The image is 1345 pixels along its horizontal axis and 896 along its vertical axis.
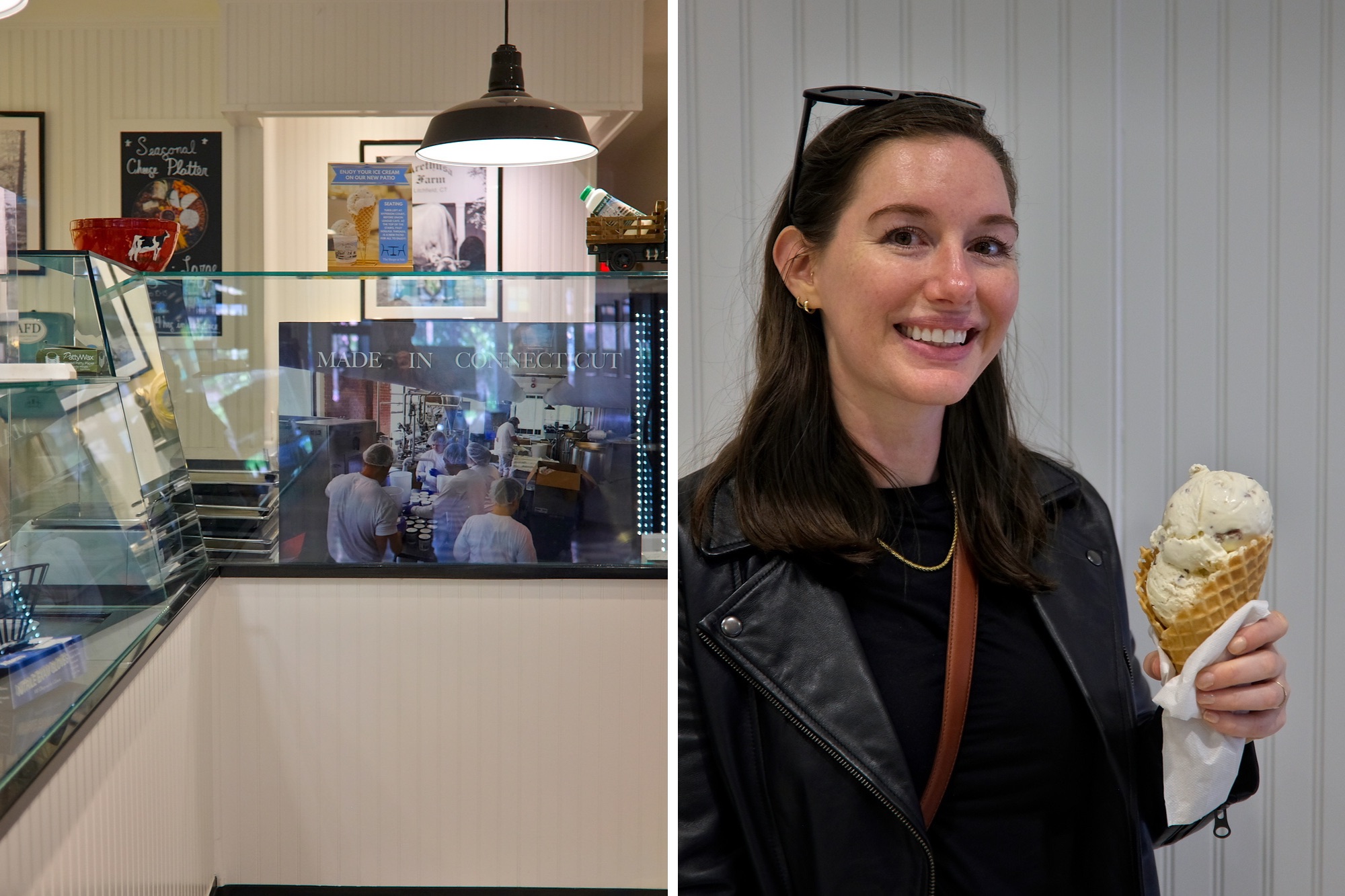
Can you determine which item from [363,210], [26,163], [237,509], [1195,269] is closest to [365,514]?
[237,509]

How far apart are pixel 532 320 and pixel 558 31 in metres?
1.66

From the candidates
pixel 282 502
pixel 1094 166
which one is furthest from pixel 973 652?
pixel 282 502

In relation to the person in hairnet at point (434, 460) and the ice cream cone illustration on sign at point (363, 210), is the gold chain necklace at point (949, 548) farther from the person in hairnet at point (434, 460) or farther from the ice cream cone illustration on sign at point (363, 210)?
the ice cream cone illustration on sign at point (363, 210)

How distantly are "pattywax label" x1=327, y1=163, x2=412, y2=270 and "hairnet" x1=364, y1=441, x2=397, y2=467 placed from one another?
34 cm

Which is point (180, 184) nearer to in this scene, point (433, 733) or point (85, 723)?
point (433, 733)

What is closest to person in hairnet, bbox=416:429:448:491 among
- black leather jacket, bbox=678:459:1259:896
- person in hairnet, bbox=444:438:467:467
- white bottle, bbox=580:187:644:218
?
person in hairnet, bbox=444:438:467:467

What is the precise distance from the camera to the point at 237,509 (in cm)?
189

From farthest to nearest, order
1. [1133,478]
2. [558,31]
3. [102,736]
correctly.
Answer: [558,31], [102,736], [1133,478]

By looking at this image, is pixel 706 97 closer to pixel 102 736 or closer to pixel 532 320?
pixel 102 736

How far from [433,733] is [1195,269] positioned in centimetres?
178

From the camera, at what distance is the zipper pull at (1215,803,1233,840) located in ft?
1.40

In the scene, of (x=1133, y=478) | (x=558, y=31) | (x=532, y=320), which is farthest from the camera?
(x=558, y=31)

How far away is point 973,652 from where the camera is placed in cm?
45

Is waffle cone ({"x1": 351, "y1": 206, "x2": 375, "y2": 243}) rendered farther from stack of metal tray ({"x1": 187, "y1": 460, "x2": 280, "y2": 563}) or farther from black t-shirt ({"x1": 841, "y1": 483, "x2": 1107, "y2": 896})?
black t-shirt ({"x1": 841, "y1": 483, "x2": 1107, "y2": 896})
